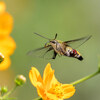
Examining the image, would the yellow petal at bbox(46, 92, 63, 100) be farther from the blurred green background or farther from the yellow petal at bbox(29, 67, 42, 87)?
the blurred green background

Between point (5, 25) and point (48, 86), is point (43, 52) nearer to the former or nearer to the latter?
point (48, 86)

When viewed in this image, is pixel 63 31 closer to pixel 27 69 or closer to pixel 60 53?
pixel 27 69

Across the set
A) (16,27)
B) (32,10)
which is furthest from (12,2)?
(16,27)

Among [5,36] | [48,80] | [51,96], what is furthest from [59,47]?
[5,36]

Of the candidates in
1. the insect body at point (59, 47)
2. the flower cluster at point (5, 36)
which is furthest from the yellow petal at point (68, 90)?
the flower cluster at point (5, 36)

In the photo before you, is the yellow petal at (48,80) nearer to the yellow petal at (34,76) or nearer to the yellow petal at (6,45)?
the yellow petal at (34,76)

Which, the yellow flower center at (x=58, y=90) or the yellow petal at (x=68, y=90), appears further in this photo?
the yellow flower center at (x=58, y=90)
